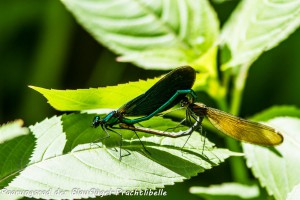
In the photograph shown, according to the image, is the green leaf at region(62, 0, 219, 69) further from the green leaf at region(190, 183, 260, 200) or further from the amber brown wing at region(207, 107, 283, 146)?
the green leaf at region(190, 183, 260, 200)

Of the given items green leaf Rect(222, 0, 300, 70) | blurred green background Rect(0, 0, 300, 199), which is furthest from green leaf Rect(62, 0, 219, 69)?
blurred green background Rect(0, 0, 300, 199)

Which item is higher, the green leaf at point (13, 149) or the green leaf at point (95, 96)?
the green leaf at point (95, 96)

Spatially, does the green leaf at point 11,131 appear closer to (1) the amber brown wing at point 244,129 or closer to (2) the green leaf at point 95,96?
(2) the green leaf at point 95,96

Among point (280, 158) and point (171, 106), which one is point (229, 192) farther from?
point (171, 106)

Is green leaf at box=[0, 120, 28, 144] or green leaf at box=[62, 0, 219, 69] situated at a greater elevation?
green leaf at box=[62, 0, 219, 69]

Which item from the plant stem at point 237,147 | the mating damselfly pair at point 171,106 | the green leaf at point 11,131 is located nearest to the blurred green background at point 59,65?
the plant stem at point 237,147

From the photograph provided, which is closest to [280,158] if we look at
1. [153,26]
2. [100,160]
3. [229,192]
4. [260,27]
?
[229,192]
